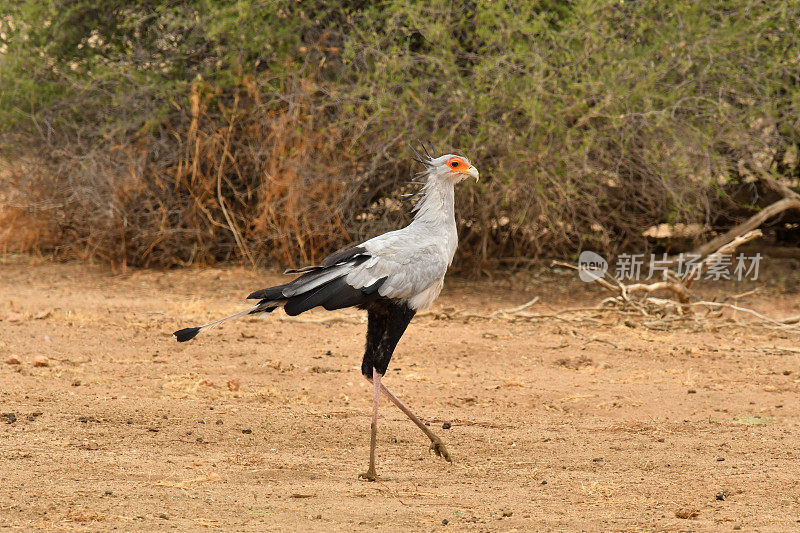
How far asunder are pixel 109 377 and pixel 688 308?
5.14m

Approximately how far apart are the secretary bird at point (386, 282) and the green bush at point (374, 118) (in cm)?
406

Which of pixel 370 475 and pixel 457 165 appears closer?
pixel 370 475

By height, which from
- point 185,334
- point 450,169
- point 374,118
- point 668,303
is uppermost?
point 374,118

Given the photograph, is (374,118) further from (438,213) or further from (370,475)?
(370,475)

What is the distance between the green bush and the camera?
902 cm

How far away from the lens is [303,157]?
9820 mm

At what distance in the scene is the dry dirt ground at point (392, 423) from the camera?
3.80m

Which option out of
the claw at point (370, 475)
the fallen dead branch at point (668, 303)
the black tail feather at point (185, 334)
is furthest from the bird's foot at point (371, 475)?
the fallen dead branch at point (668, 303)

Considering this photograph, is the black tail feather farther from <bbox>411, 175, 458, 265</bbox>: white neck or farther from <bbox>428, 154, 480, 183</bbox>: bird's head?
<bbox>428, 154, 480, 183</bbox>: bird's head

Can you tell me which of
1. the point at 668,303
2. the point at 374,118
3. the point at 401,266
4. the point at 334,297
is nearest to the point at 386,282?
the point at 401,266

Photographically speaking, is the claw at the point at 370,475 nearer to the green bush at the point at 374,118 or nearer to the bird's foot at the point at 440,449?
the bird's foot at the point at 440,449

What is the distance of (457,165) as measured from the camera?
4988 mm

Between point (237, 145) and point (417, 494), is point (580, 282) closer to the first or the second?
point (237, 145)

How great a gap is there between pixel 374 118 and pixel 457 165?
4351 mm
